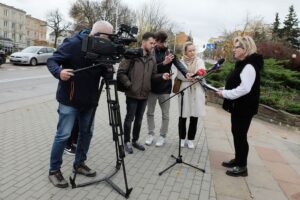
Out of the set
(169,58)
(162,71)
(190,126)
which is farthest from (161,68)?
(190,126)

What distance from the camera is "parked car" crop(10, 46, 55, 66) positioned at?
79.7ft

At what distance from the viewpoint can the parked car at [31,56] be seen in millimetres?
24297

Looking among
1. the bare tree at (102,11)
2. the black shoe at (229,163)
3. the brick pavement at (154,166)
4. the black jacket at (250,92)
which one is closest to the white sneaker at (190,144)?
the brick pavement at (154,166)

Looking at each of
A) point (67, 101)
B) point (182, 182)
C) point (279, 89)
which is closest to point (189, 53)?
point (182, 182)

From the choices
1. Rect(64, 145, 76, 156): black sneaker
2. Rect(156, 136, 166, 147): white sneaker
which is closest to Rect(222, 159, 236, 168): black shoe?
Rect(156, 136, 166, 147): white sneaker

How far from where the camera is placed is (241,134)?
4914 mm

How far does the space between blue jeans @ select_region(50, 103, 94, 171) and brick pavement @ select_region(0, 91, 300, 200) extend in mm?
313

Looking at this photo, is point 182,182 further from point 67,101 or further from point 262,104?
point 262,104

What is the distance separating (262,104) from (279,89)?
3438 mm

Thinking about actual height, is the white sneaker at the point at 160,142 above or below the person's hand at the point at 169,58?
below

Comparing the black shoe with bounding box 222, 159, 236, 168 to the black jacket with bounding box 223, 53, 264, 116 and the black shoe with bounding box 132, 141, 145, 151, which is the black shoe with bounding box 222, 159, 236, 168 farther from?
the black shoe with bounding box 132, 141, 145, 151

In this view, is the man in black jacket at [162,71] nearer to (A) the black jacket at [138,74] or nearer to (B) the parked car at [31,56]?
(A) the black jacket at [138,74]

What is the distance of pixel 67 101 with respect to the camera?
394 centimetres

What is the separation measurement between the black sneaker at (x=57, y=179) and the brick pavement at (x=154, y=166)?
0.22 ft
